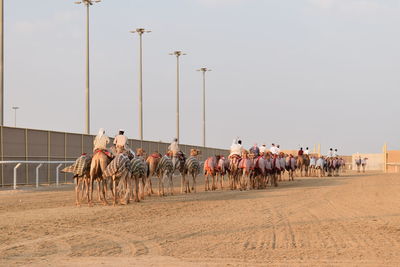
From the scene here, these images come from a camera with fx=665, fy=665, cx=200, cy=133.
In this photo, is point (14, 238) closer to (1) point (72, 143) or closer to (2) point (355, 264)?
(2) point (355, 264)

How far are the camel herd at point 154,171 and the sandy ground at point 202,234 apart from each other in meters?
0.93

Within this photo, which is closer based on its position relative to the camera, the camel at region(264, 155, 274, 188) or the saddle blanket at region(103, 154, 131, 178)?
the saddle blanket at region(103, 154, 131, 178)

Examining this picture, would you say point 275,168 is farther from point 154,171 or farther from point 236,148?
point 154,171

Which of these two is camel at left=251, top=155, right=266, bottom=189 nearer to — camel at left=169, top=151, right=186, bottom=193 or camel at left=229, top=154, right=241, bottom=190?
camel at left=229, top=154, right=241, bottom=190

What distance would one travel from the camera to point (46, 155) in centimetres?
3647

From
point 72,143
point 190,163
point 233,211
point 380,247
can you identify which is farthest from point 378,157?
point 380,247

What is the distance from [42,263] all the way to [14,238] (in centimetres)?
324

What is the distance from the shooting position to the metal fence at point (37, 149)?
32.3m

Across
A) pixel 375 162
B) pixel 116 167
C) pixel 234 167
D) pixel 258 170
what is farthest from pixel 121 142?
pixel 375 162

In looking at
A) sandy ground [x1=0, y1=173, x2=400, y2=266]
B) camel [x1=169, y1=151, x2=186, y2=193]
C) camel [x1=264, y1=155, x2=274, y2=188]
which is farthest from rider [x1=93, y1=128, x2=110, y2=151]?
camel [x1=264, y1=155, x2=274, y2=188]

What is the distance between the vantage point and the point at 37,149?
116 feet

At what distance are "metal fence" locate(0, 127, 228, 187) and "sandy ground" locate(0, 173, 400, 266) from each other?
1031 cm

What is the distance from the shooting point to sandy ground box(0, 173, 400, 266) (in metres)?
10.6

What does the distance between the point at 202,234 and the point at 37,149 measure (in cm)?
2340
